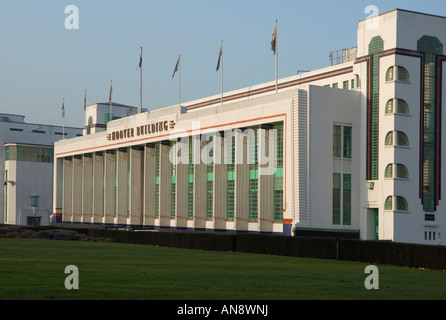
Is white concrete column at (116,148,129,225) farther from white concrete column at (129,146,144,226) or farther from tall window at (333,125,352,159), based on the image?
tall window at (333,125,352,159)

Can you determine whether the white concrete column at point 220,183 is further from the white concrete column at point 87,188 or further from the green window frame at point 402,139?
the white concrete column at point 87,188

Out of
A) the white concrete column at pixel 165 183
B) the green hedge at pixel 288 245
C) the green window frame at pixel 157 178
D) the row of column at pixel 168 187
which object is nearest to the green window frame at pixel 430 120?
the row of column at pixel 168 187

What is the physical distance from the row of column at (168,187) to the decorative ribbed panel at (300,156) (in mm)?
3773

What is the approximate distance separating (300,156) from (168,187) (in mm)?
23560

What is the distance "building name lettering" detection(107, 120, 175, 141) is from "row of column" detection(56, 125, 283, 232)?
4.87ft

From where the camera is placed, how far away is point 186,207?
6962 centimetres

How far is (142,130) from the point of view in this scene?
252ft

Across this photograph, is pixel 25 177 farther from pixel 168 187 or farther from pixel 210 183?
pixel 210 183

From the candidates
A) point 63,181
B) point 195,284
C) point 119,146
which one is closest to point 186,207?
point 119,146

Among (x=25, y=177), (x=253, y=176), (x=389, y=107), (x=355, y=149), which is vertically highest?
(x=389, y=107)

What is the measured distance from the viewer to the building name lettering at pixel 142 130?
71812mm

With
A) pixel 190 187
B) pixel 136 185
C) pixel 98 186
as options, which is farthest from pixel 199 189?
pixel 98 186

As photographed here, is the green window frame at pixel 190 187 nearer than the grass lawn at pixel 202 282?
No

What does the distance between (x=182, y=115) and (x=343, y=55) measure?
17.6m
